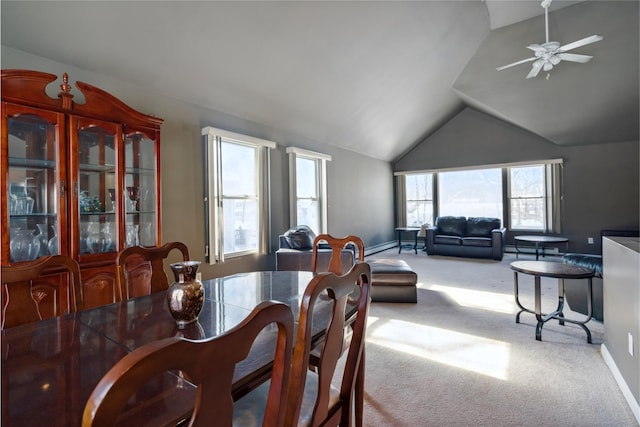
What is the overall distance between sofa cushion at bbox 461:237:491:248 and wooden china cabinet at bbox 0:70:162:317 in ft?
19.7

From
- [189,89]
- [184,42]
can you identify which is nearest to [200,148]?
[189,89]

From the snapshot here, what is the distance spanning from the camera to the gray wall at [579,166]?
6.31 m

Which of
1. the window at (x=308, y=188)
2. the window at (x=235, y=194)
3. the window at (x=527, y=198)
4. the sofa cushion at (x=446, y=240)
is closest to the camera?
the window at (x=235, y=194)

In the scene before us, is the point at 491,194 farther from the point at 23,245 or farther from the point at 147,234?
the point at 23,245

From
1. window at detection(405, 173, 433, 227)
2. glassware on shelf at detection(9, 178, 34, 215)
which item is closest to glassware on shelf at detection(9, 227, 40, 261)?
glassware on shelf at detection(9, 178, 34, 215)

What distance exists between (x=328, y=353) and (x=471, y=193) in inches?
319

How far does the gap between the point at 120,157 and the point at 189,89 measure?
49.8 inches

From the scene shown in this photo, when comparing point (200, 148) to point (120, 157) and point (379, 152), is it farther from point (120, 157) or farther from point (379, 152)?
point (379, 152)

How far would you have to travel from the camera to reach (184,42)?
294 cm

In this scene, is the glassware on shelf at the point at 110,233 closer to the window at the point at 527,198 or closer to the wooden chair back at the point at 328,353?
the wooden chair back at the point at 328,353

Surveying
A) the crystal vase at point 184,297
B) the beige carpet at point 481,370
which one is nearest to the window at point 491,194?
the beige carpet at point 481,370

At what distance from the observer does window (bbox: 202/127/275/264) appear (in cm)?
377

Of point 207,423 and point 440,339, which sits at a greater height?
point 207,423

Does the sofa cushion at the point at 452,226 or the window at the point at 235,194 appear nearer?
the window at the point at 235,194
